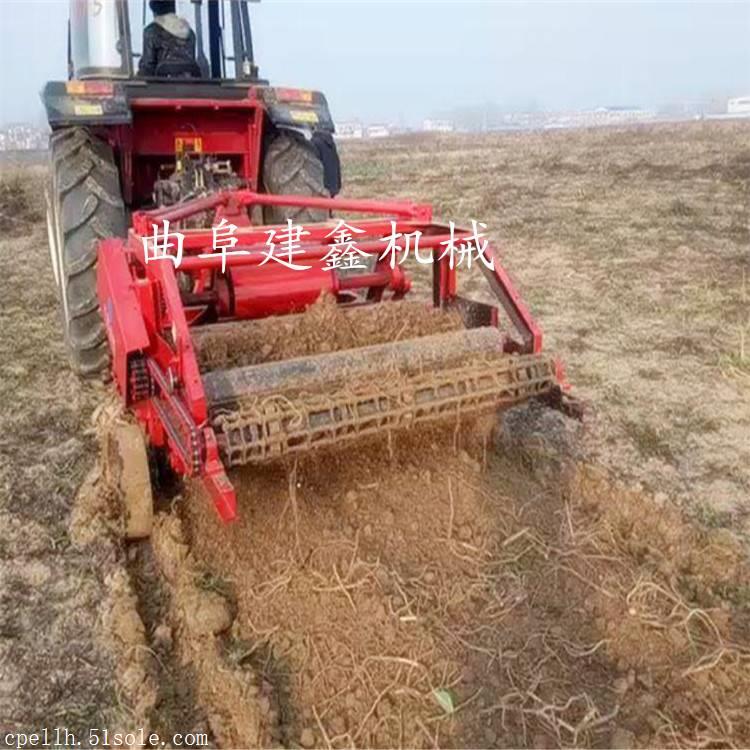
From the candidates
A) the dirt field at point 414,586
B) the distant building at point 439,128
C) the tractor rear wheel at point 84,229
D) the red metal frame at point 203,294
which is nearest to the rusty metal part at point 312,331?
the red metal frame at point 203,294

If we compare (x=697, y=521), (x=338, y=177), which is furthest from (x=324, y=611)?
(x=338, y=177)

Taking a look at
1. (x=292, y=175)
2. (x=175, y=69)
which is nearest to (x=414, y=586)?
(x=292, y=175)

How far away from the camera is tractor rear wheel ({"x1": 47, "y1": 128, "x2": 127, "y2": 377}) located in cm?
404

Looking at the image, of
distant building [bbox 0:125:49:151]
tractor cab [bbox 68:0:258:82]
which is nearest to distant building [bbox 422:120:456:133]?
distant building [bbox 0:125:49:151]

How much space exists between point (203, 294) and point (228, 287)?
0.38ft

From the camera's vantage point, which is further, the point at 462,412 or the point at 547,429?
the point at 547,429

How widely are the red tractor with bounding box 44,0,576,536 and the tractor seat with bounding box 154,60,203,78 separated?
25 mm

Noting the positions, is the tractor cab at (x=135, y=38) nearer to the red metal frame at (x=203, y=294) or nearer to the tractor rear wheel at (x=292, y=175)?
the tractor rear wheel at (x=292, y=175)

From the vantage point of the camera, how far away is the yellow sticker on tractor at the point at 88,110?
4.10 m

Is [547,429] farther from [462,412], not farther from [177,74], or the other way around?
[177,74]

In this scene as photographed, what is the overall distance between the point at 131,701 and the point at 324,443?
985mm

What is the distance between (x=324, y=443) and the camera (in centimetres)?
281

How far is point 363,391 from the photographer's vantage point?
9.58 ft

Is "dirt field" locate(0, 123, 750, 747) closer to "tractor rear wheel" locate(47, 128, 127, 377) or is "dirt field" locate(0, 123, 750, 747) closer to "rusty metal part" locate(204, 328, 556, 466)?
"rusty metal part" locate(204, 328, 556, 466)
